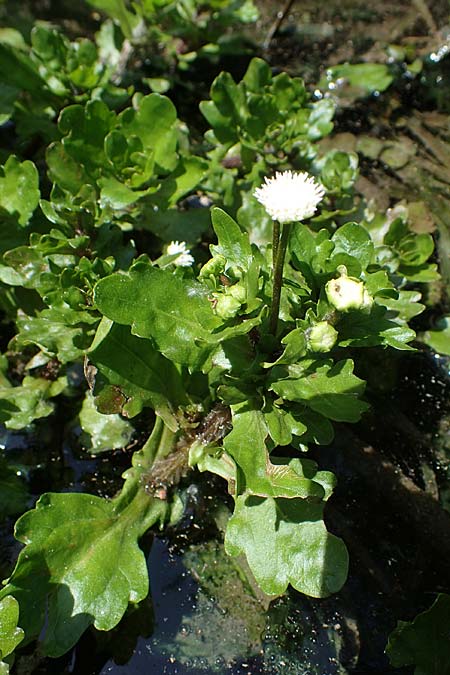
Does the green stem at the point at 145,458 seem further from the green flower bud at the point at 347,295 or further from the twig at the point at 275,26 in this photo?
the twig at the point at 275,26

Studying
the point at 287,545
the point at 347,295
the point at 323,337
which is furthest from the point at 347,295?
the point at 287,545

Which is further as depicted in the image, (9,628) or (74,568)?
(74,568)

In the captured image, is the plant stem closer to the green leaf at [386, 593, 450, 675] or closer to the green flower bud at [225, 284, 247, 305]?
the green flower bud at [225, 284, 247, 305]

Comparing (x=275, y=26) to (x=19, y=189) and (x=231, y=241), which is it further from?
(x=231, y=241)

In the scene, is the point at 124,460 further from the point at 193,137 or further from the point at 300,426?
the point at 193,137

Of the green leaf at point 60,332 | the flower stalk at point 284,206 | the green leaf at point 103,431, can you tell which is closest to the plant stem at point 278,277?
the flower stalk at point 284,206

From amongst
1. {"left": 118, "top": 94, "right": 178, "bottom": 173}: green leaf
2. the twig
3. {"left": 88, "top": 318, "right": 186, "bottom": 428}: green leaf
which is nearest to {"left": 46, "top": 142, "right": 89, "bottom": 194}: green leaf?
{"left": 118, "top": 94, "right": 178, "bottom": 173}: green leaf

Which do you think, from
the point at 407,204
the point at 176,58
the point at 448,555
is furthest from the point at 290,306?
the point at 176,58
